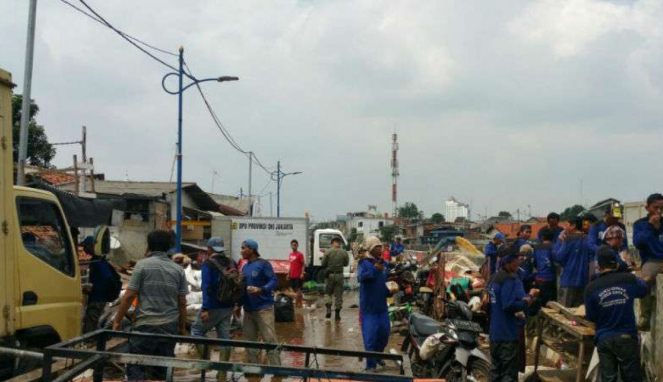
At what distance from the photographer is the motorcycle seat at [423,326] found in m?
7.88

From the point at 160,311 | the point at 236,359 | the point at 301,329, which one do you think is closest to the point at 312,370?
the point at 160,311

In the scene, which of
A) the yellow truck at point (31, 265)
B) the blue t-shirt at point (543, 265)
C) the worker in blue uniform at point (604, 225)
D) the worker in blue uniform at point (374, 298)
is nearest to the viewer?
the yellow truck at point (31, 265)

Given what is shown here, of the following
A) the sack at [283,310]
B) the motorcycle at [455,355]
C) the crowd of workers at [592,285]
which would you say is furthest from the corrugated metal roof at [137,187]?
the motorcycle at [455,355]

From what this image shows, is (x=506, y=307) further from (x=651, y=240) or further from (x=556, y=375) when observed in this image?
(x=651, y=240)

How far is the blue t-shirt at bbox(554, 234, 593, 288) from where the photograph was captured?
353 inches

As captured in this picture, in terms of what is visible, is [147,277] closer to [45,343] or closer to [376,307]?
[45,343]

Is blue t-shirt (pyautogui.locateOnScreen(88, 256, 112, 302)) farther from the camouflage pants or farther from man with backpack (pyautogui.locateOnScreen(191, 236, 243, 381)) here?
the camouflage pants

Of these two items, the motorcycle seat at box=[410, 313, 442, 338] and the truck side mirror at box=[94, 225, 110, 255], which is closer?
the truck side mirror at box=[94, 225, 110, 255]

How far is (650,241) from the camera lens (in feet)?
22.4

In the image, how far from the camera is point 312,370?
12.3ft

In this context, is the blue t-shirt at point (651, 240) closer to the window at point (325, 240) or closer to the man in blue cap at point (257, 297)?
the man in blue cap at point (257, 297)

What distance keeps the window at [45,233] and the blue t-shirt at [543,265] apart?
21.8ft

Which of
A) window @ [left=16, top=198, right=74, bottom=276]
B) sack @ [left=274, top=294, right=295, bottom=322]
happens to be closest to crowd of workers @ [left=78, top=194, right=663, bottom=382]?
window @ [left=16, top=198, right=74, bottom=276]

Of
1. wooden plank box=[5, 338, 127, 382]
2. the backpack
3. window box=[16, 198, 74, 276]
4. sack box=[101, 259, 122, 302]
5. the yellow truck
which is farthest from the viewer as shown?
sack box=[101, 259, 122, 302]
